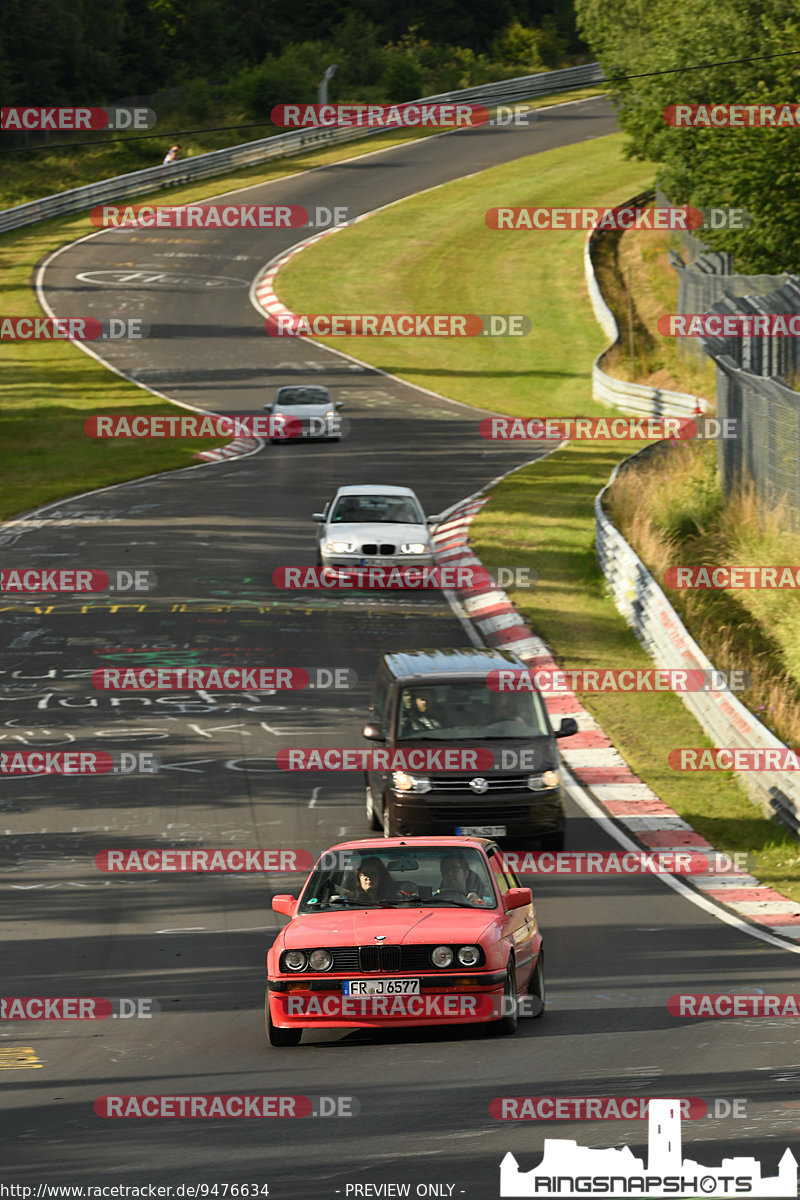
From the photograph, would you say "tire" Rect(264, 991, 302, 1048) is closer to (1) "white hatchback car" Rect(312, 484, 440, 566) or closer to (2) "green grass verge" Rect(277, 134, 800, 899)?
(2) "green grass verge" Rect(277, 134, 800, 899)

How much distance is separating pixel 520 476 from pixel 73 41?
186 ft

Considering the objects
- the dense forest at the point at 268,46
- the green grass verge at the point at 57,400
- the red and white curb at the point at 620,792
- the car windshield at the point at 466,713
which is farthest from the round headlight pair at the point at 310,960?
the dense forest at the point at 268,46

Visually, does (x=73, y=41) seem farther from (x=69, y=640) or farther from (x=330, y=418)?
(x=69, y=640)

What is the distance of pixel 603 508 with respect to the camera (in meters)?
29.6

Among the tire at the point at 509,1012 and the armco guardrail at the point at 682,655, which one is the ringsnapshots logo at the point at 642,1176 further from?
the armco guardrail at the point at 682,655

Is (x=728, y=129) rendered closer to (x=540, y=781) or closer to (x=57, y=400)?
(x=57, y=400)

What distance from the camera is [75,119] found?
85875 mm

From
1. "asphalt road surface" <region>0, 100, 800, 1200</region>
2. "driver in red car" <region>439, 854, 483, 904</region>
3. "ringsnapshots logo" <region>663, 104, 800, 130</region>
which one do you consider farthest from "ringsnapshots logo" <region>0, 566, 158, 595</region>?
"ringsnapshots logo" <region>663, 104, 800, 130</region>

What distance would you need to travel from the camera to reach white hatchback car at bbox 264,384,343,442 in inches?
1646

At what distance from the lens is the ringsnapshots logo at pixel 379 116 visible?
273 ft

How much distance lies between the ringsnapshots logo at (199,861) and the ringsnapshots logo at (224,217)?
5747cm

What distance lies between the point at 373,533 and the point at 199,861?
40.0 feet

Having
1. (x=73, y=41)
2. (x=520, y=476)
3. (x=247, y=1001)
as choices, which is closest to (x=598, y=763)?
(x=247, y=1001)

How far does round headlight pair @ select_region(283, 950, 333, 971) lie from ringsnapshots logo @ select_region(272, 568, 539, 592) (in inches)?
666
